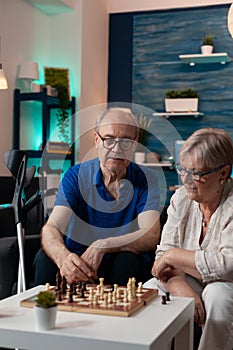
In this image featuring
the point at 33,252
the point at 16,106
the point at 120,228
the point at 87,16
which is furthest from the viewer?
the point at 87,16

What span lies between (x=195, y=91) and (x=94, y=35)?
1.11 meters

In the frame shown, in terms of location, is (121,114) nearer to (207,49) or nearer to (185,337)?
(185,337)

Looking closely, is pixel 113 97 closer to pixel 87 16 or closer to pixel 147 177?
pixel 87 16

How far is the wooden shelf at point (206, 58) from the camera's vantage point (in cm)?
499

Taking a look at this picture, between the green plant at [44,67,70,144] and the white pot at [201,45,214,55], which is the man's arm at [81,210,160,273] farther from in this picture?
the white pot at [201,45,214,55]

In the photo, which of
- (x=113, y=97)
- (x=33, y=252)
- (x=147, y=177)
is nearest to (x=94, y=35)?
(x=113, y=97)

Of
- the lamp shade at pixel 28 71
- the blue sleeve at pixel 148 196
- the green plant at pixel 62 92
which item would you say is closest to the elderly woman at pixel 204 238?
the blue sleeve at pixel 148 196

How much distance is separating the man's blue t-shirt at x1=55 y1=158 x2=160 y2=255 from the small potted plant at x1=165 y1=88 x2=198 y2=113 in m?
3.01

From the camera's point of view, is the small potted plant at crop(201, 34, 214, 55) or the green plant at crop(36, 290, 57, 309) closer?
the green plant at crop(36, 290, 57, 309)

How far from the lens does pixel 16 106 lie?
4.63 m

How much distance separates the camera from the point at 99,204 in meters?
2.20

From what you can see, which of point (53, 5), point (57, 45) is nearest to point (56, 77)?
point (57, 45)

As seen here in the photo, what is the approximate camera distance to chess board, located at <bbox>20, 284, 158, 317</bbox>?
1.41 meters

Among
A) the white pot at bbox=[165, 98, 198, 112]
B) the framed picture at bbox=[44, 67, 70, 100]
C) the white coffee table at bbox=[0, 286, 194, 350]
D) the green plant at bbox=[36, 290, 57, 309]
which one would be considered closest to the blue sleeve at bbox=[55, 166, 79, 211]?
the white coffee table at bbox=[0, 286, 194, 350]
